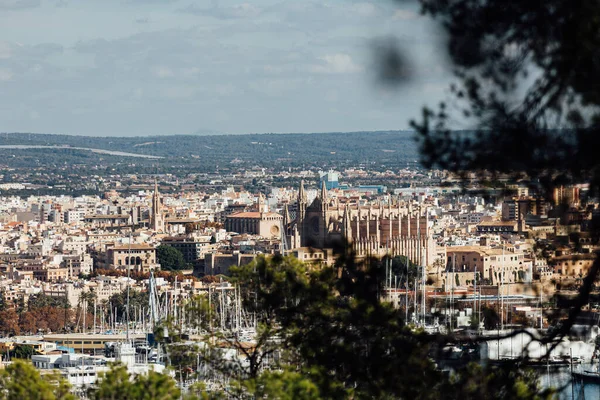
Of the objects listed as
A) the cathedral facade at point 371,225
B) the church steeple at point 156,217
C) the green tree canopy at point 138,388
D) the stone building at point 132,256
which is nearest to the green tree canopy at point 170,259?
the stone building at point 132,256

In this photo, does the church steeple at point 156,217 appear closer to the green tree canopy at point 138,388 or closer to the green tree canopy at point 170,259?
the green tree canopy at point 170,259

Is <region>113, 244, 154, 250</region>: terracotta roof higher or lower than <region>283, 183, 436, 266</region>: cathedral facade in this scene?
lower

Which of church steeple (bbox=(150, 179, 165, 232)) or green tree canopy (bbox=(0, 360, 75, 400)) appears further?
church steeple (bbox=(150, 179, 165, 232))

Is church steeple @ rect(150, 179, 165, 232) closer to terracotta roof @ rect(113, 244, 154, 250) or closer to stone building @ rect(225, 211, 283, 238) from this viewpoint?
stone building @ rect(225, 211, 283, 238)

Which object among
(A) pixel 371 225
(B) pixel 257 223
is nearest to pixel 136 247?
(A) pixel 371 225

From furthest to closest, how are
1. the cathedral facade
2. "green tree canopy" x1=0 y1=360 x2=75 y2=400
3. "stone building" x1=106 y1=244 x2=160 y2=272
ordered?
"stone building" x1=106 y1=244 x2=160 y2=272, the cathedral facade, "green tree canopy" x1=0 y1=360 x2=75 y2=400

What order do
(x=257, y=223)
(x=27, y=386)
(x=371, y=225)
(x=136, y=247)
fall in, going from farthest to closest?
1. (x=257, y=223)
2. (x=136, y=247)
3. (x=371, y=225)
4. (x=27, y=386)

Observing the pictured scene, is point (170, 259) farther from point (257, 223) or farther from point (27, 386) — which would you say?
point (27, 386)

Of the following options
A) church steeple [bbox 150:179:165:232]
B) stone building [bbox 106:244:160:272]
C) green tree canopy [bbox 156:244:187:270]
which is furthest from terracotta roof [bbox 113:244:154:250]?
church steeple [bbox 150:179:165:232]
